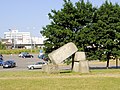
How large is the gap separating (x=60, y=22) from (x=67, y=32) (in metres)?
2.27

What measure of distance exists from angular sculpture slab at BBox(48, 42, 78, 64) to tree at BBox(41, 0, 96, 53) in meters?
12.4

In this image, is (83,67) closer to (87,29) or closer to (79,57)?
(79,57)

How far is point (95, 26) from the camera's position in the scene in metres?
36.5

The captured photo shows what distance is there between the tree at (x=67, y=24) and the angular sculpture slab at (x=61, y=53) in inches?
488

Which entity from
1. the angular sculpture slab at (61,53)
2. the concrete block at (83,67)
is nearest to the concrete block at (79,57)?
the concrete block at (83,67)

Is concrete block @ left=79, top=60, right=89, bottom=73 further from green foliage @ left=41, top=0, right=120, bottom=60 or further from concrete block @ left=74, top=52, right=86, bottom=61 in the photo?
green foliage @ left=41, top=0, right=120, bottom=60

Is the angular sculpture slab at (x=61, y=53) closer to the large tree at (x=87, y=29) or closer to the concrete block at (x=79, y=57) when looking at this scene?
the concrete block at (x=79, y=57)

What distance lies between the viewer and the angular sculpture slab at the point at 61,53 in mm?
22188

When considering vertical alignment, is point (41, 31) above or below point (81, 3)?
below

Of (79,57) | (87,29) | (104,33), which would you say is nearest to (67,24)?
(87,29)

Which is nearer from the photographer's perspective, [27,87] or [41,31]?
[27,87]

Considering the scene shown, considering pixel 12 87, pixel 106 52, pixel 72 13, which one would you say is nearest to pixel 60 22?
pixel 72 13

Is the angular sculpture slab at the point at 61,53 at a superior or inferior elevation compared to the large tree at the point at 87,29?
inferior

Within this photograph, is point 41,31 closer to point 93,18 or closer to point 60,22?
point 60,22
